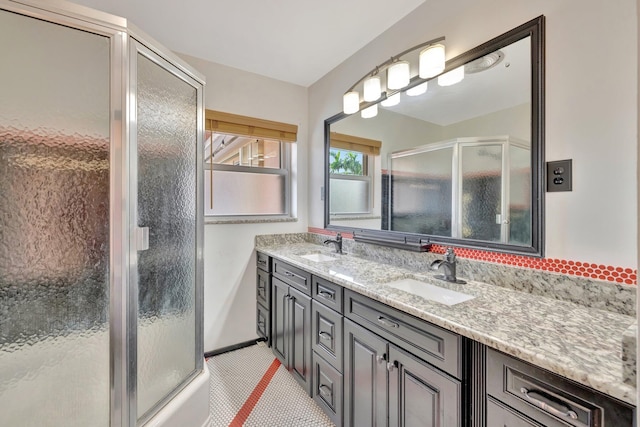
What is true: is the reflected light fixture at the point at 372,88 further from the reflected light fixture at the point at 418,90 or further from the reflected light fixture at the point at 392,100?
the reflected light fixture at the point at 418,90

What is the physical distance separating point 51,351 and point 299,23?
210cm

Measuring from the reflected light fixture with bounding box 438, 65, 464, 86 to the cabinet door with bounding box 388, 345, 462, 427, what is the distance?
140cm

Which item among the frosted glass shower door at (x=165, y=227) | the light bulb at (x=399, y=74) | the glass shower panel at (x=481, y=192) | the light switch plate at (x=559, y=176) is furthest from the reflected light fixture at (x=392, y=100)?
the frosted glass shower door at (x=165, y=227)

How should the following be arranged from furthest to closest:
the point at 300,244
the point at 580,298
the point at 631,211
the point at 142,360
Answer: the point at 300,244, the point at 142,360, the point at 580,298, the point at 631,211

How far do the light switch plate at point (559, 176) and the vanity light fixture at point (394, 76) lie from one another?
759mm

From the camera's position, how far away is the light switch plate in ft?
3.40

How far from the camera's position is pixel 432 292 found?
1.38 m

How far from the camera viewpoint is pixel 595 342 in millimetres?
730

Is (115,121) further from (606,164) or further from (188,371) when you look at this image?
(606,164)

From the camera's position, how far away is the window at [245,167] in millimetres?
2283

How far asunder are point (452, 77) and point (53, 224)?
1926mm

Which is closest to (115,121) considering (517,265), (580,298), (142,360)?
(142,360)

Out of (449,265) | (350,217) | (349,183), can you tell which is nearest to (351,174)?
(349,183)

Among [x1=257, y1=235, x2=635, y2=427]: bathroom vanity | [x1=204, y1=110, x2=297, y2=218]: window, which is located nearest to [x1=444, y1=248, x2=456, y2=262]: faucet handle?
[x1=257, y1=235, x2=635, y2=427]: bathroom vanity
